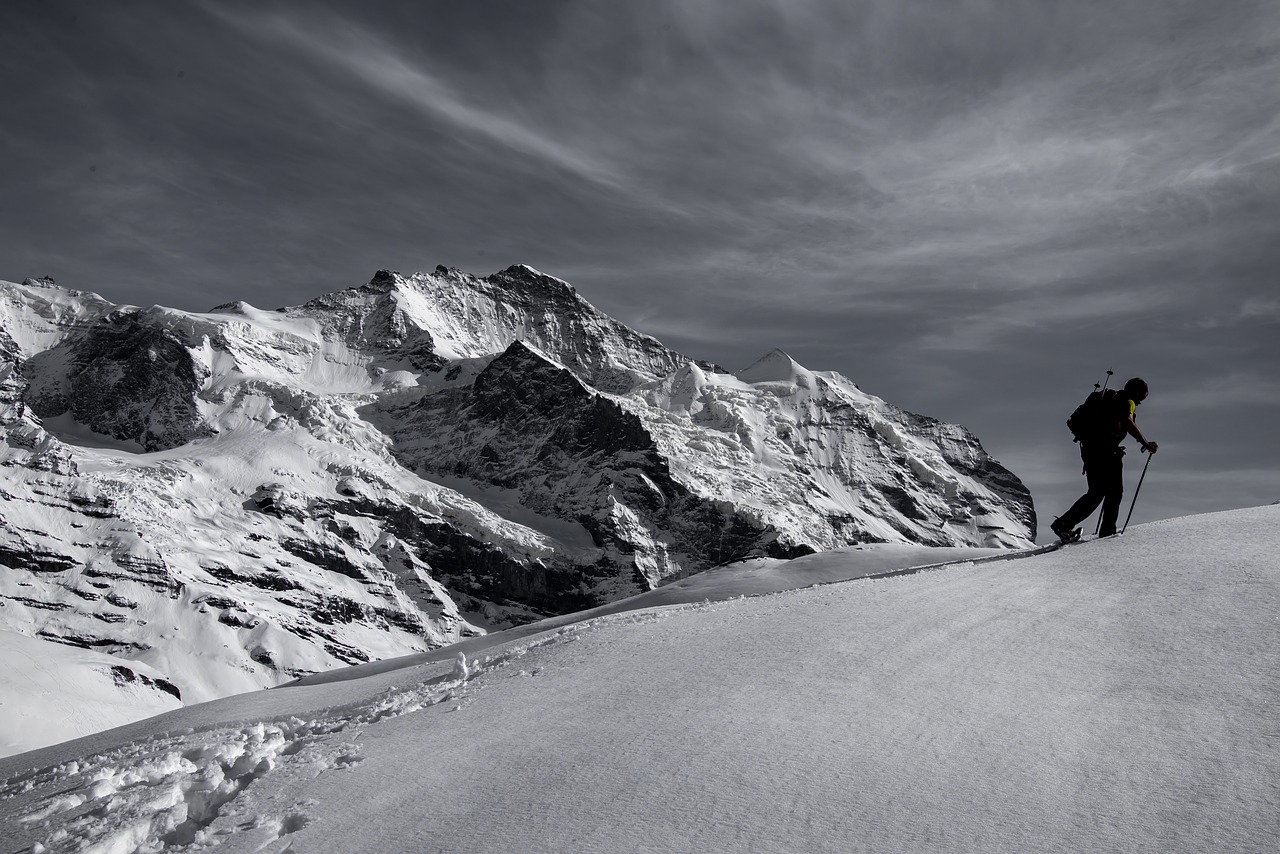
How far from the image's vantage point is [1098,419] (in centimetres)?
1273

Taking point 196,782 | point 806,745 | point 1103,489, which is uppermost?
point 1103,489

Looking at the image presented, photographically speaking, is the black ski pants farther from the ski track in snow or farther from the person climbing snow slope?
the ski track in snow

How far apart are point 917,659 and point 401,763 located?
4.00 m

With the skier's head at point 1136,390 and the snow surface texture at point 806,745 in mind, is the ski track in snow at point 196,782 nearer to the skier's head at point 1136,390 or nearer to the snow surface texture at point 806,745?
the snow surface texture at point 806,745

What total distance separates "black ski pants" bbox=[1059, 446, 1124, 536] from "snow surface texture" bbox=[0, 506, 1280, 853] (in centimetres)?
239

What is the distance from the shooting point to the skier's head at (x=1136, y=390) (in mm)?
12680

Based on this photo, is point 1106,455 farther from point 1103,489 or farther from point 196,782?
point 196,782

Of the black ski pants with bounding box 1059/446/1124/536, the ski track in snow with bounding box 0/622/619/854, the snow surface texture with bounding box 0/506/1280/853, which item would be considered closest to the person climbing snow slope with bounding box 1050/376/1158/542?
the black ski pants with bounding box 1059/446/1124/536

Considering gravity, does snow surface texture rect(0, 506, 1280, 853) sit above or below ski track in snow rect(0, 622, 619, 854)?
above

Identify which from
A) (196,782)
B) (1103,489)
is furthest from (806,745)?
(1103,489)

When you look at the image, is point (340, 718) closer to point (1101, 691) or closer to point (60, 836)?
point (60, 836)

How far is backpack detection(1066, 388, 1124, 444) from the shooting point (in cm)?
1262

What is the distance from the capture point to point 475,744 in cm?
707

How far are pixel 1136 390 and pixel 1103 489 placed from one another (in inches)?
55.9
